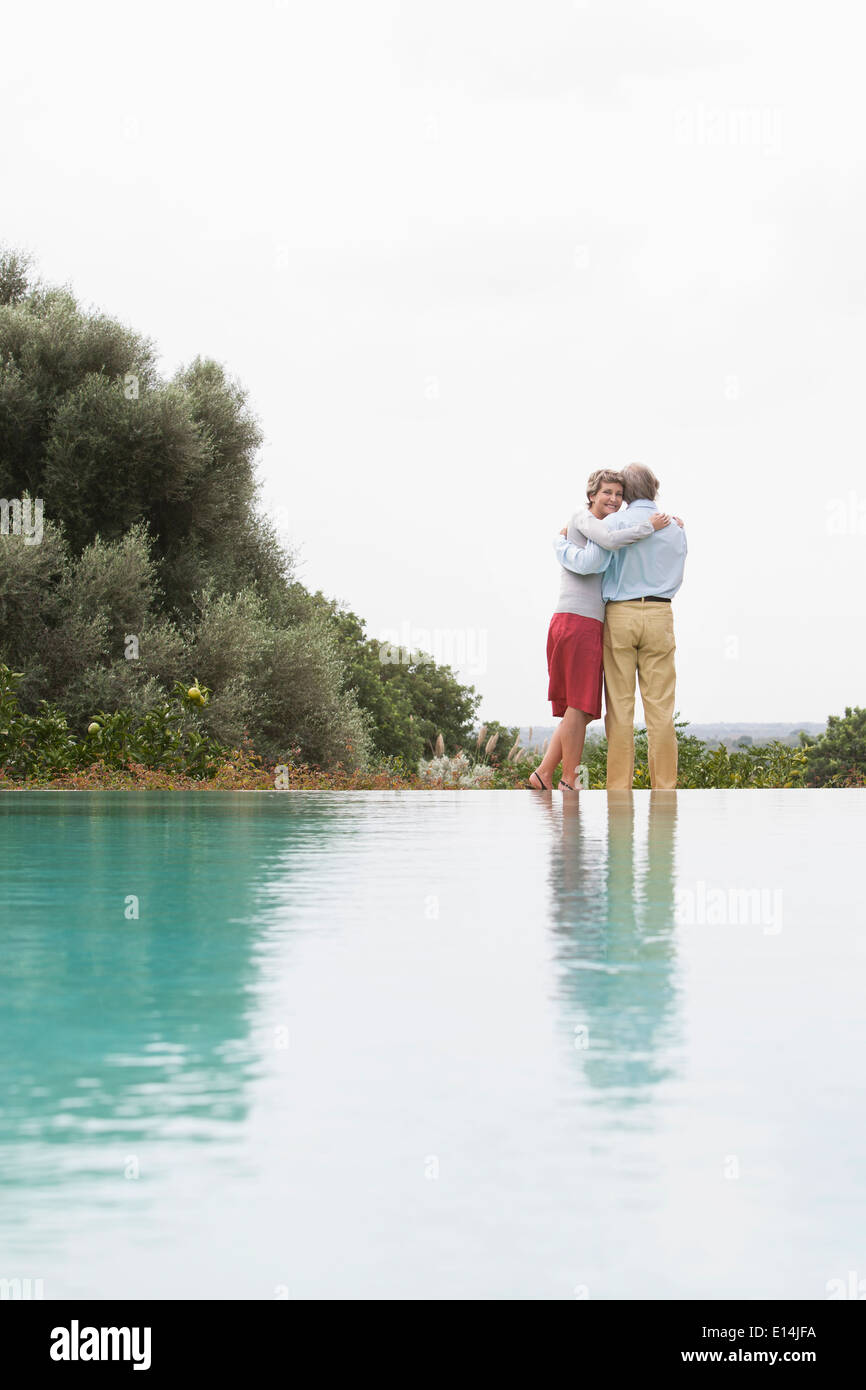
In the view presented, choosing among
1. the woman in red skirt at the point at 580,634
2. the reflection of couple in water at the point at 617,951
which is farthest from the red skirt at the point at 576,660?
the reflection of couple in water at the point at 617,951

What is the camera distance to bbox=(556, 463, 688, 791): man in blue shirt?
8.51m

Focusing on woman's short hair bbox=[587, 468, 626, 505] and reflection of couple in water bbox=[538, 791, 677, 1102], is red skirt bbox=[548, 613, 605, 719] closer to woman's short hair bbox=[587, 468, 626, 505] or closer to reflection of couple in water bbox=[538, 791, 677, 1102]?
woman's short hair bbox=[587, 468, 626, 505]

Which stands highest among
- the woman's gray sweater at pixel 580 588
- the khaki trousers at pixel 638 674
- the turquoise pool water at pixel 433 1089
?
the woman's gray sweater at pixel 580 588

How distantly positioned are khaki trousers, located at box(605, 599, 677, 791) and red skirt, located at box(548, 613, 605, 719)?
0.10 m

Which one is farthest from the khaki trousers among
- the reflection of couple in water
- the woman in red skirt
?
the reflection of couple in water

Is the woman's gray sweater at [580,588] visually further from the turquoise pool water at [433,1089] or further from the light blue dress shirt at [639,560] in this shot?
the turquoise pool water at [433,1089]

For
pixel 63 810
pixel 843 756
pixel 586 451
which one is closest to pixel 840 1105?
pixel 63 810

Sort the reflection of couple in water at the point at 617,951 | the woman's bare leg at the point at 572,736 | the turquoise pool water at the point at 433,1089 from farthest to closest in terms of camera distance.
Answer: the woman's bare leg at the point at 572,736, the reflection of couple in water at the point at 617,951, the turquoise pool water at the point at 433,1089

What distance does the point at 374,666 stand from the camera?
138ft

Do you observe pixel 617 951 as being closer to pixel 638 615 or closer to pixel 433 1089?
pixel 433 1089

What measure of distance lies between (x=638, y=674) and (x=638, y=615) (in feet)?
1.38

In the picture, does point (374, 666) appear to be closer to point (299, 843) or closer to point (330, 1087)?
point (299, 843)

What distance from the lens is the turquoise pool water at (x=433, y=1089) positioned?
1.36 meters

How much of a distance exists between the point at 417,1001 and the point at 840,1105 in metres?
0.80
